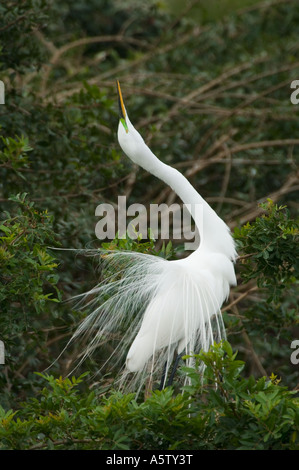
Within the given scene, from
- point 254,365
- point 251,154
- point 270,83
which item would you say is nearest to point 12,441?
point 254,365

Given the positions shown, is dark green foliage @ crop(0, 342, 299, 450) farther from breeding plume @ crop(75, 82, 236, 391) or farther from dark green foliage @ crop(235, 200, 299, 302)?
dark green foliage @ crop(235, 200, 299, 302)

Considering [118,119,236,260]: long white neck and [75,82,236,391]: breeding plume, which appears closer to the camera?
[75,82,236,391]: breeding plume

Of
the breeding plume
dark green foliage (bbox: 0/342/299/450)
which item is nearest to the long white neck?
the breeding plume

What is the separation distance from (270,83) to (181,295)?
8.72ft

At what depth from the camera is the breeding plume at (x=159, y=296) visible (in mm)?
2352

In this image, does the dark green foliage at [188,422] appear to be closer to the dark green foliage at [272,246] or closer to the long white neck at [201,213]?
the dark green foliage at [272,246]

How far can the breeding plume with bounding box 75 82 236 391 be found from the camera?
235 cm

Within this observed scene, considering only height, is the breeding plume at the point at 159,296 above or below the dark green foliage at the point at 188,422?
above

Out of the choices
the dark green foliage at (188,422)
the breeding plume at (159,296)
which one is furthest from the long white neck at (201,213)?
the dark green foliage at (188,422)

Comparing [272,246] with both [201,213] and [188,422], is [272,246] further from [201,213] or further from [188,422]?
[188,422]

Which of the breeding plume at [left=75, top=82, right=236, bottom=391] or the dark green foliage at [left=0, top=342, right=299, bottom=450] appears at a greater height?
the breeding plume at [left=75, top=82, right=236, bottom=391]

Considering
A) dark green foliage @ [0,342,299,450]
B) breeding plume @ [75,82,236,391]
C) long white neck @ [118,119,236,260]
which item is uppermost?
long white neck @ [118,119,236,260]

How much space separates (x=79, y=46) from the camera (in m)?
4.98
